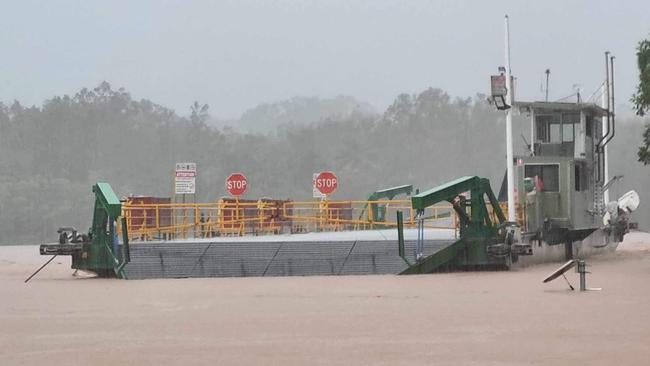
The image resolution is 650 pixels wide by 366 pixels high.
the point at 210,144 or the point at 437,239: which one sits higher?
the point at 210,144

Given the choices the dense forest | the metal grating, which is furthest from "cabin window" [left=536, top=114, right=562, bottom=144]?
the dense forest

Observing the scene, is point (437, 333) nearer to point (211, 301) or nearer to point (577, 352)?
point (577, 352)

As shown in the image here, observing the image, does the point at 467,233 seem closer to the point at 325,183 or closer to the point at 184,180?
the point at 184,180

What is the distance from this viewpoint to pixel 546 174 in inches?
1011

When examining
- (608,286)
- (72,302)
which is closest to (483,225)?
(608,286)

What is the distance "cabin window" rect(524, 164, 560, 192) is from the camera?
1006 inches

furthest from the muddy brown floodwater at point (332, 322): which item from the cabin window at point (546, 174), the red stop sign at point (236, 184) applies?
the red stop sign at point (236, 184)

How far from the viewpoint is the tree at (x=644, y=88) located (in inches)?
818

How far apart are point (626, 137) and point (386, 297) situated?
9964 cm

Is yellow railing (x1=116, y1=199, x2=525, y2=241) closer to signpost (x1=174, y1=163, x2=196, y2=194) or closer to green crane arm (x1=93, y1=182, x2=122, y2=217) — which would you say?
signpost (x1=174, y1=163, x2=196, y2=194)

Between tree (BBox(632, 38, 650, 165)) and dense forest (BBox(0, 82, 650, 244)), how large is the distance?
7602 centimetres

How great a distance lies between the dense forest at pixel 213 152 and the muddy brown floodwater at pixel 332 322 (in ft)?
252

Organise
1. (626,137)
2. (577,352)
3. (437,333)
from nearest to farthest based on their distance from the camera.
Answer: (577,352)
(437,333)
(626,137)

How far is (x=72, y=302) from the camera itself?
52.1 feet
